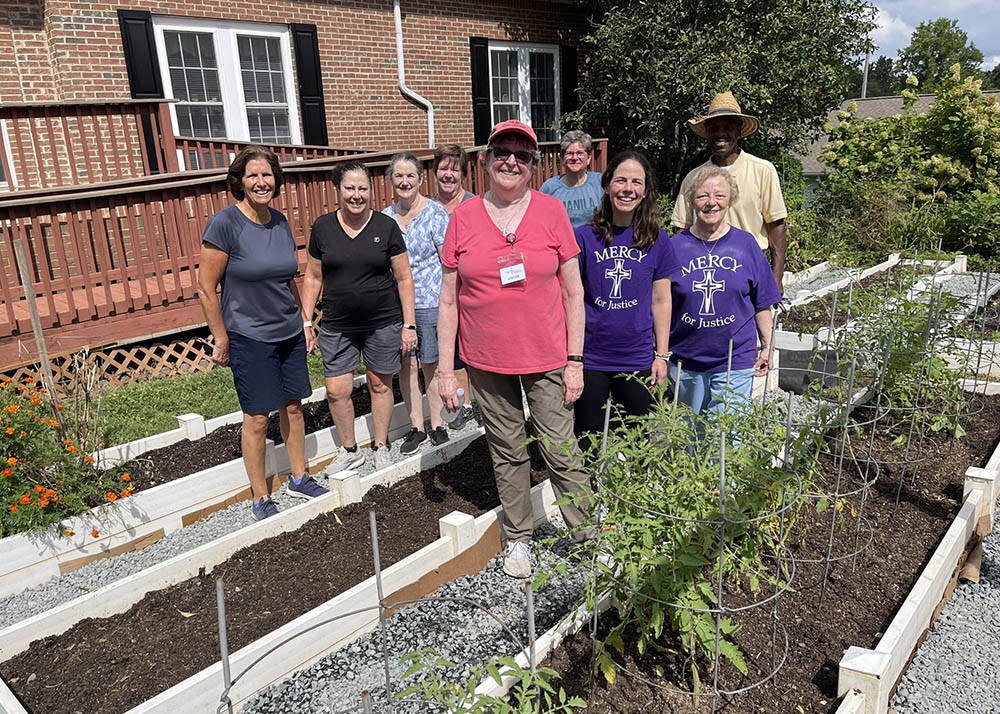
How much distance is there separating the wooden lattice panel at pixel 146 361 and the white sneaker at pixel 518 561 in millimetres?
4037

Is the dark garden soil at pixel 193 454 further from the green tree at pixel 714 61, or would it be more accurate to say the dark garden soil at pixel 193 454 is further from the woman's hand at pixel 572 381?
the green tree at pixel 714 61

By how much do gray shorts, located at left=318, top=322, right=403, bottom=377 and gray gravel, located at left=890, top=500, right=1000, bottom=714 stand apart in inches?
116

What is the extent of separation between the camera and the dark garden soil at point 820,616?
98.0 inches

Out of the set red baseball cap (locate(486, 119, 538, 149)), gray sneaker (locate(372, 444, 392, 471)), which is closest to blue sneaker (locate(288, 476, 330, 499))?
gray sneaker (locate(372, 444, 392, 471))

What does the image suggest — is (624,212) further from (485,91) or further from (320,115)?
(485,91)

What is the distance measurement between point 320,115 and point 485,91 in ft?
9.95

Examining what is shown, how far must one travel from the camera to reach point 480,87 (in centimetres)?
1163

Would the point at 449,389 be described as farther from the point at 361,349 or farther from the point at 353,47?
the point at 353,47

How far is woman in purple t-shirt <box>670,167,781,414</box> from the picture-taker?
11.0 feet

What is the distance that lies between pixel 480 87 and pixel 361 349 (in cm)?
844

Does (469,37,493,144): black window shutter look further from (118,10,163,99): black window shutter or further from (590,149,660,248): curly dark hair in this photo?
(590,149,660,248): curly dark hair

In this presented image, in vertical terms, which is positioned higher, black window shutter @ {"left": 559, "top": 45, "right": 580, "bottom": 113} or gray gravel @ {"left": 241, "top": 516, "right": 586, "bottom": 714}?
black window shutter @ {"left": 559, "top": 45, "right": 580, "bottom": 113}

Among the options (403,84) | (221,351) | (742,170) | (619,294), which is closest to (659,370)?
(619,294)

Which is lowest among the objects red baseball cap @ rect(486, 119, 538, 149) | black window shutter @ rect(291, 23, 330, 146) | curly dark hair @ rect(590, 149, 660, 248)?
curly dark hair @ rect(590, 149, 660, 248)
